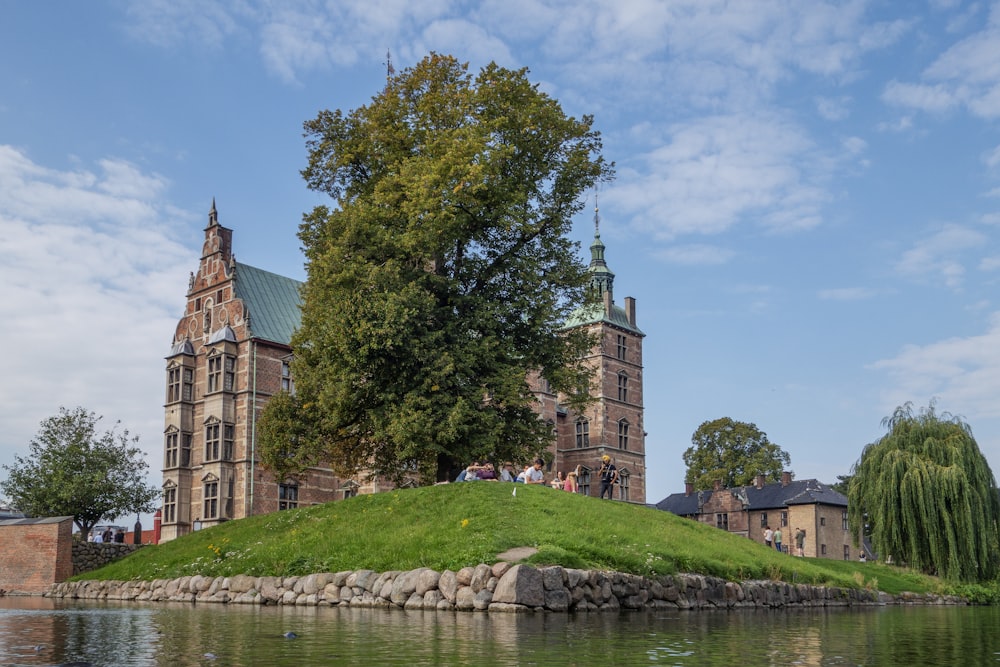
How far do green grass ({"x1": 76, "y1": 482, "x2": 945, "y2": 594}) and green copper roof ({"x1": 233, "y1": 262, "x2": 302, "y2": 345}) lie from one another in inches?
864

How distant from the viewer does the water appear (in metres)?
10.4

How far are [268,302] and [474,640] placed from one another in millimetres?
47215

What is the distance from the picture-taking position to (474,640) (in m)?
12.5

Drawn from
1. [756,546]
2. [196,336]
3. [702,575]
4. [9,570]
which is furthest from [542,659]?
[196,336]

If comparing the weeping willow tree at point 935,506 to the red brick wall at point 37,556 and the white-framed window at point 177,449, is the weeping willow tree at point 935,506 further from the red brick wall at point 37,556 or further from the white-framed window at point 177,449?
the white-framed window at point 177,449

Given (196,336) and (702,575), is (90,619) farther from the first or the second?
(196,336)

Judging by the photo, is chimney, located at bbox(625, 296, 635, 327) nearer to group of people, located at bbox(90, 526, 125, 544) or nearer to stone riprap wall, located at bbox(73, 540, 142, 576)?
group of people, located at bbox(90, 526, 125, 544)

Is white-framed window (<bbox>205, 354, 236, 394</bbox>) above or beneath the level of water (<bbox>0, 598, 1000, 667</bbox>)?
above

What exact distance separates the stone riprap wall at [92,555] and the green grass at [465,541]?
16.2ft

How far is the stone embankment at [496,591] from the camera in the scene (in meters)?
19.3

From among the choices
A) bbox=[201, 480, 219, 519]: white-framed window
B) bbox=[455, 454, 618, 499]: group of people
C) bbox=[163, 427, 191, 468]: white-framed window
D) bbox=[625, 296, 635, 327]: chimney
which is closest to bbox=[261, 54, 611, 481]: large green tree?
bbox=[455, 454, 618, 499]: group of people

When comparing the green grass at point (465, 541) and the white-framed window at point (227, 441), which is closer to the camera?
the green grass at point (465, 541)

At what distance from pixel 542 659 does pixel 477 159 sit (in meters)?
25.9

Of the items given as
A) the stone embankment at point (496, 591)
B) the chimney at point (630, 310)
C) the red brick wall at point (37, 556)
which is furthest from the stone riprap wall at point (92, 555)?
the chimney at point (630, 310)
